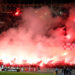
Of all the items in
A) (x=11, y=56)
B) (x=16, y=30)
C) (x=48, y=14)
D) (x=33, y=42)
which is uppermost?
(x=48, y=14)

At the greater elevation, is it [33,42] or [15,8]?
[15,8]

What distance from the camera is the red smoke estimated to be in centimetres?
1170

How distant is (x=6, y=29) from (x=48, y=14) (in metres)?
2.74

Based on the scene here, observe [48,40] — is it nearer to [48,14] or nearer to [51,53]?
[51,53]

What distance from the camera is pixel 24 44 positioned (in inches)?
473

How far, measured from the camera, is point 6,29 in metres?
12.3

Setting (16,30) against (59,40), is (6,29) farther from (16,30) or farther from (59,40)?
(59,40)

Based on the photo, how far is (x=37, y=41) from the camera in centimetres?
1214

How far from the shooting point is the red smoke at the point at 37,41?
11.7 metres

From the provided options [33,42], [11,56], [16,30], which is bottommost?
[11,56]

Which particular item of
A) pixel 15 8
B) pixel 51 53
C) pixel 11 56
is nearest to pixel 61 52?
pixel 51 53

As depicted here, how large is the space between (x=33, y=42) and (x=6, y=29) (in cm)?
185

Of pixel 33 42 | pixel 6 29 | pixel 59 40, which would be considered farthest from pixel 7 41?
pixel 59 40

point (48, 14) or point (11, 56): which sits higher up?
point (48, 14)
